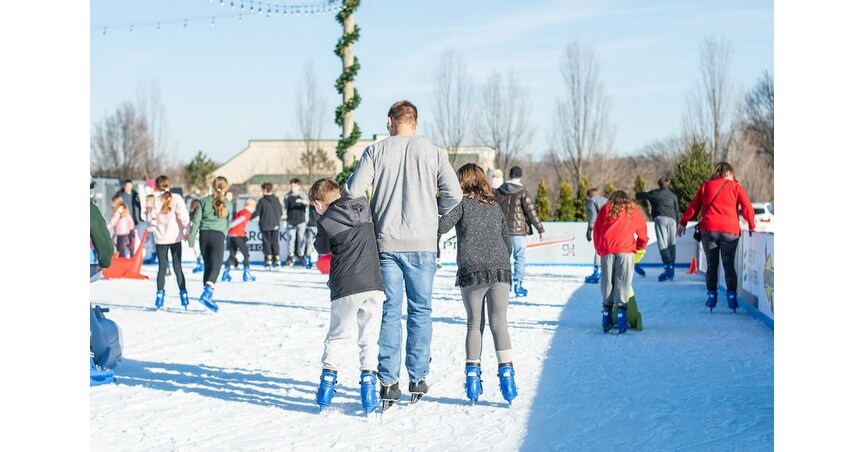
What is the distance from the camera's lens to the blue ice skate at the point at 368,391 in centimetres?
584

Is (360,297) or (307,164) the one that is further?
(307,164)

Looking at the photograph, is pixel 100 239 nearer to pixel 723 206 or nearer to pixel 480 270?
pixel 480 270

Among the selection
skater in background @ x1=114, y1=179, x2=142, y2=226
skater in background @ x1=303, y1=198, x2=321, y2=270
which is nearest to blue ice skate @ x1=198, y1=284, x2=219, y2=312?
skater in background @ x1=303, y1=198, x2=321, y2=270

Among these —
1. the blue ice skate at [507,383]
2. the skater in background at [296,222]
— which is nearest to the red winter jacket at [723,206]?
the blue ice skate at [507,383]

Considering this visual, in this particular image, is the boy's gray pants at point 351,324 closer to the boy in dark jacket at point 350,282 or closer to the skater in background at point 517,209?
the boy in dark jacket at point 350,282

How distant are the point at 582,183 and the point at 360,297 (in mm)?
28155

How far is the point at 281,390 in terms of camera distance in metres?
6.83

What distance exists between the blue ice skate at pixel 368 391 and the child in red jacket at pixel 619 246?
4.25 meters

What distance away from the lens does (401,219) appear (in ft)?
19.9

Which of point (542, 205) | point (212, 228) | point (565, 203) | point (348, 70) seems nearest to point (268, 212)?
point (348, 70)

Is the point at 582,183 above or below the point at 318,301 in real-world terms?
above

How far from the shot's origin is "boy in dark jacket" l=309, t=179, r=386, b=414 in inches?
233
